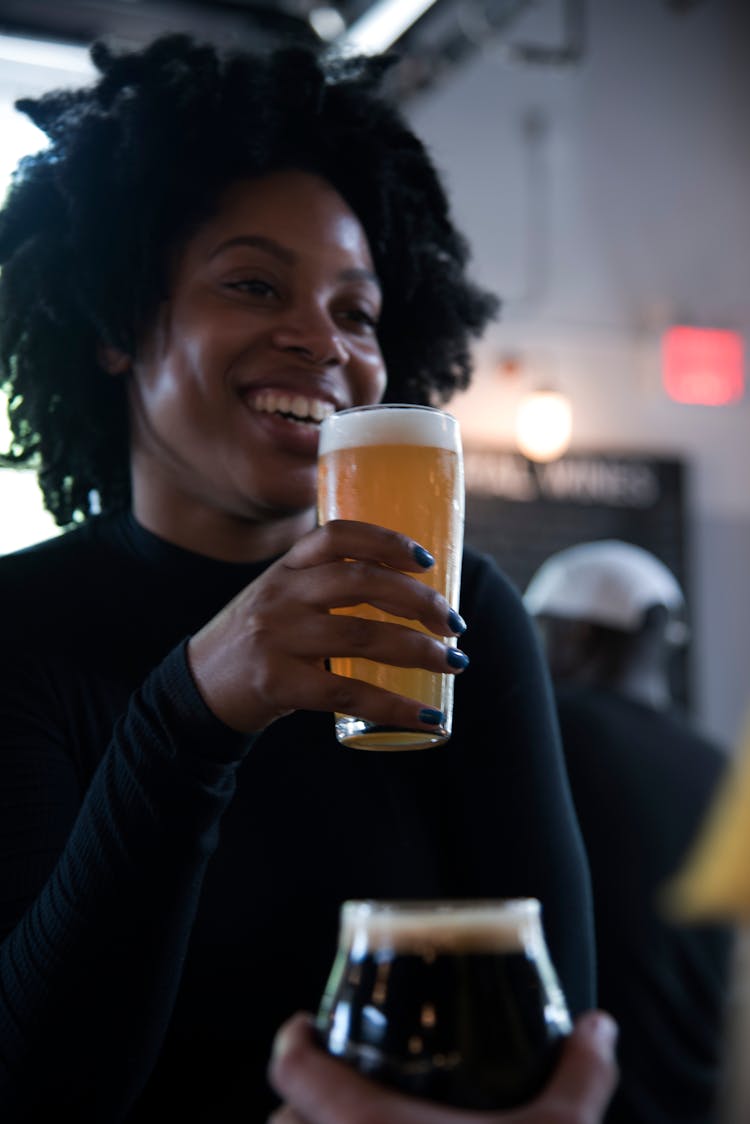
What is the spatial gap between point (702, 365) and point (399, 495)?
16.2 feet

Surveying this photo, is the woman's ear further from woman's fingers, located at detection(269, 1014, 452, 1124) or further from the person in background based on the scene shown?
the person in background

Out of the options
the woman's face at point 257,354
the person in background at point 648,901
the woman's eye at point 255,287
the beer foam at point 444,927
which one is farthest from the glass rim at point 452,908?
the person in background at point 648,901

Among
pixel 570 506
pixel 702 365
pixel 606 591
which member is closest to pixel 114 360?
pixel 606 591

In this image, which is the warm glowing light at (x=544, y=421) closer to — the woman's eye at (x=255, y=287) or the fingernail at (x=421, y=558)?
the woman's eye at (x=255, y=287)

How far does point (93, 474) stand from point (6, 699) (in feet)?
1.62

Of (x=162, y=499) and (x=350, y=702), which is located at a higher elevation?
(x=162, y=499)

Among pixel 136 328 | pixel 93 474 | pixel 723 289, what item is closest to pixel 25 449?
pixel 93 474

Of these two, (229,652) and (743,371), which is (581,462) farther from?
(229,652)

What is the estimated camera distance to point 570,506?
203 inches

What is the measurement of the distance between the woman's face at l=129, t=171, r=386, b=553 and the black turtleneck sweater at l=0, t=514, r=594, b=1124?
0.12 metres

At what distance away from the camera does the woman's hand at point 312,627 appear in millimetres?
829

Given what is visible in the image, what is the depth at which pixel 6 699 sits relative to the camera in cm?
125

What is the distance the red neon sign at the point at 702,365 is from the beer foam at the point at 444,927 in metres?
5.16

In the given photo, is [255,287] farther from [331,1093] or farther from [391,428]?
[331,1093]
